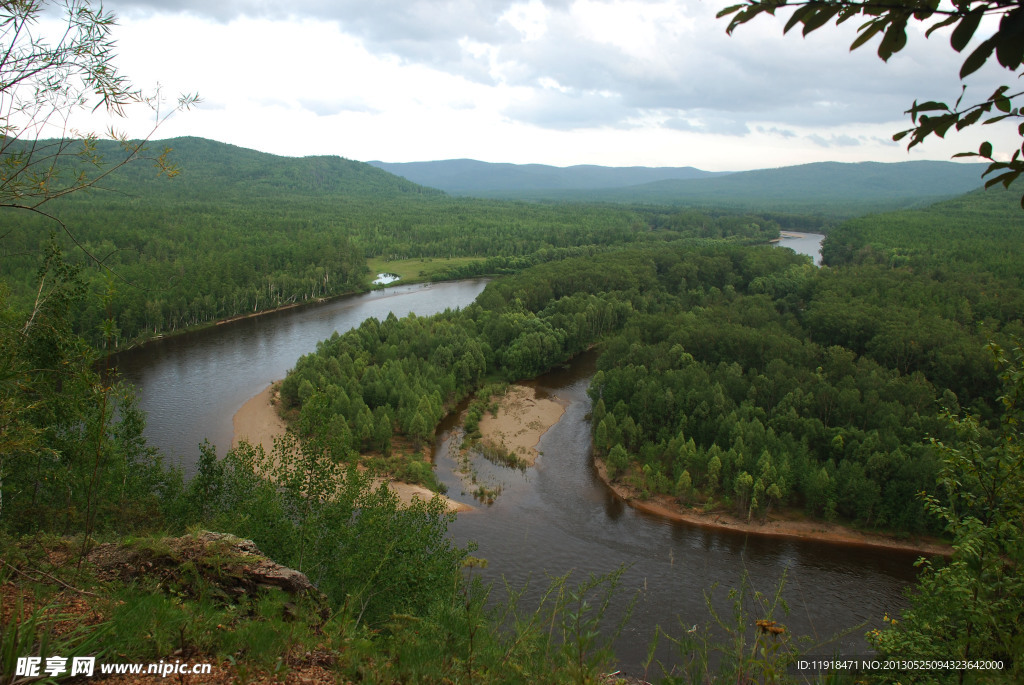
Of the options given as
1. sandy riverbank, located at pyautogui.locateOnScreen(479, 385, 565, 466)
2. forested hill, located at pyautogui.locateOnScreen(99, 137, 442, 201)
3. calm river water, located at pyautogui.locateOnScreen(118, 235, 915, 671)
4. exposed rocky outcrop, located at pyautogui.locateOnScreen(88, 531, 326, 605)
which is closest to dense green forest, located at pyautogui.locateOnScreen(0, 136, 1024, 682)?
exposed rocky outcrop, located at pyautogui.locateOnScreen(88, 531, 326, 605)

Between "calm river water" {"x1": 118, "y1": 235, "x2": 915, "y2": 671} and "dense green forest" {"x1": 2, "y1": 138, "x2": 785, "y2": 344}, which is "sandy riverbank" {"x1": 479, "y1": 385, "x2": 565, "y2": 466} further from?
"dense green forest" {"x1": 2, "y1": 138, "x2": 785, "y2": 344}

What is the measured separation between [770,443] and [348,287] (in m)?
48.3

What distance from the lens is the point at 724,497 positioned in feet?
73.9

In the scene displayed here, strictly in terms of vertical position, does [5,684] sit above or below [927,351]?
above

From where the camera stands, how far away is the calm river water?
55.9 ft

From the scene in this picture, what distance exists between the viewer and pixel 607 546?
20172 millimetres

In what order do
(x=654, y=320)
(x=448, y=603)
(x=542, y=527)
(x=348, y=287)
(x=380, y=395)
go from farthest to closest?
1. (x=348, y=287)
2. (x=654, y=320)
3. (x=380, y=395)
4. (x=542, y=527)
5. (x=448, y=603)

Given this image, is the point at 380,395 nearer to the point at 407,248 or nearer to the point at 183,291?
the point at 183,291

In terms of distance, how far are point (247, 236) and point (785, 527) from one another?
65559 mm

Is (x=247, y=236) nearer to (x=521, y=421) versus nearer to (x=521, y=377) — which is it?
(x=521, y=377)

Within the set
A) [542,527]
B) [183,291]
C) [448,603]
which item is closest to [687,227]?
[183,291]

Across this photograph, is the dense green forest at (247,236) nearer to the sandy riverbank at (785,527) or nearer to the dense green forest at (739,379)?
the dense green forest at (739,379)

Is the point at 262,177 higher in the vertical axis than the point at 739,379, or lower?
higher

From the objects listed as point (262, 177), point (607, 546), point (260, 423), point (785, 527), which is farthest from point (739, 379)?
point (262, 177)
